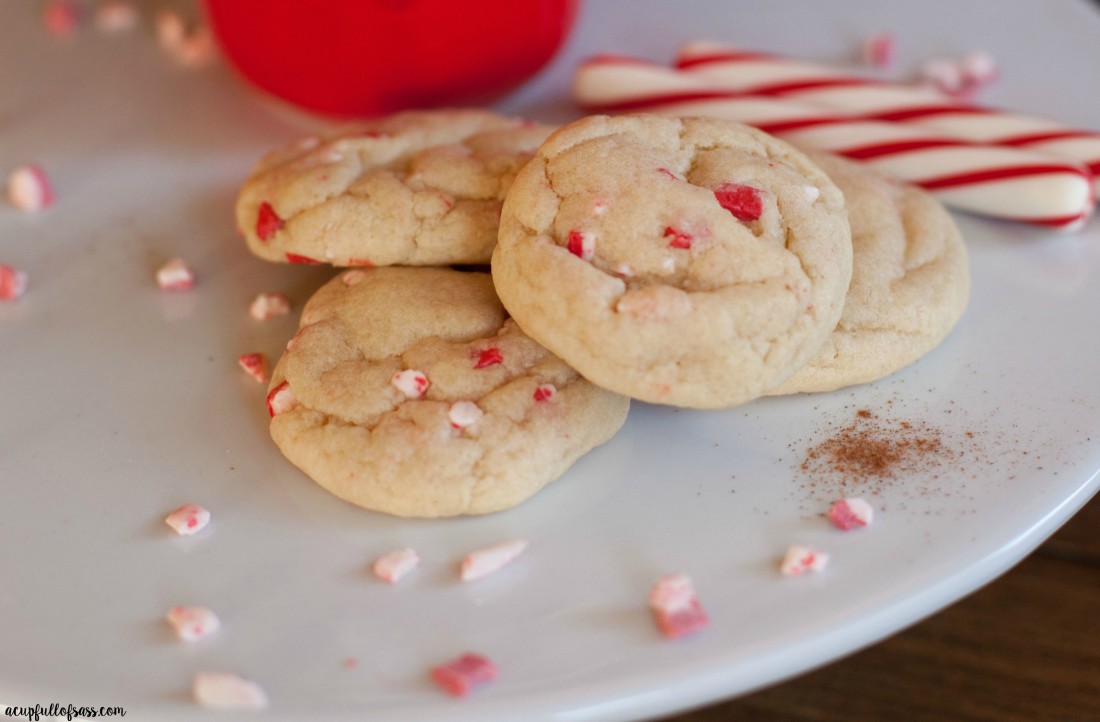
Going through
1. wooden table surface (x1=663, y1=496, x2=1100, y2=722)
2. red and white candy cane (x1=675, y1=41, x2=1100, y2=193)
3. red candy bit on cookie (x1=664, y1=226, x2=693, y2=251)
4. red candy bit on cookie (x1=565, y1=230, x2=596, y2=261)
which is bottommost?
wooden table surface (x1=663, y1=496, x2=1100, y2=722)

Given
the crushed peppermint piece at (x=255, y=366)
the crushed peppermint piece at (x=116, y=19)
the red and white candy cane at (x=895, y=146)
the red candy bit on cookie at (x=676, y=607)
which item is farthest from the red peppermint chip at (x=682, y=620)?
the crushed peppermint piece at (x=116, y=19)

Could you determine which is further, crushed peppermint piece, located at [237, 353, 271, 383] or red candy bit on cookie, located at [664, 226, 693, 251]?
crushed peppermint piece, located at [237, 353, 271, 383]

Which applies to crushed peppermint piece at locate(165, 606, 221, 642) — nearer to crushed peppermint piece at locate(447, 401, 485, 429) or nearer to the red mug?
crushed peppermint piece at locate(447, 401, 485, 429)

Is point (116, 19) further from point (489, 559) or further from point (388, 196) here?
point (489, 559)

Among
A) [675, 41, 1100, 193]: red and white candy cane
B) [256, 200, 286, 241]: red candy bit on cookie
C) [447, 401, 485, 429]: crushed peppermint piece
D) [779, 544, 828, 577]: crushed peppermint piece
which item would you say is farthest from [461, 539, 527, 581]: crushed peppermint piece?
[675, 41, 1100, 193]: red and white candy cane

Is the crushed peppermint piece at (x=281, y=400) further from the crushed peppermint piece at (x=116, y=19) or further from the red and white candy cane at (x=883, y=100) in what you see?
the crushed peppermint piece at (x=116, y=19)

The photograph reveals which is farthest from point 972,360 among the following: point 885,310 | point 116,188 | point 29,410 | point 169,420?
point 116,188
